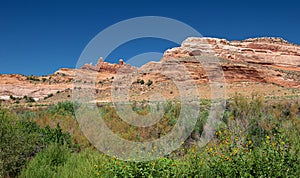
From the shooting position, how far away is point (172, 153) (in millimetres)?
8031

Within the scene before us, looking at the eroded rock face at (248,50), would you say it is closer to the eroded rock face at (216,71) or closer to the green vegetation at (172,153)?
the eroded rock face at (216,71)

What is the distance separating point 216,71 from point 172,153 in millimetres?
37896

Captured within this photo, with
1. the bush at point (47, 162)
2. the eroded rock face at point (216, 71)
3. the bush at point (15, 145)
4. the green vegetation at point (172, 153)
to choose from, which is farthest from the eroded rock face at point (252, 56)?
the bush at point (47, 162)

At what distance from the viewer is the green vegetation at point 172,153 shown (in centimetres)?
542

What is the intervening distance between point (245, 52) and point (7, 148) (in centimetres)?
7265

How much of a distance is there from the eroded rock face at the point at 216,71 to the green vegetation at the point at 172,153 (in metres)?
34.2

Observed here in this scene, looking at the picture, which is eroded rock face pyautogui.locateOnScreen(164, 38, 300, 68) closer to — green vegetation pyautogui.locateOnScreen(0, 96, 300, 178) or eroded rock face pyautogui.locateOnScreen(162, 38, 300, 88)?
eroded rock face pyautogui.locateOnScreen(162, 38, 300, 88)

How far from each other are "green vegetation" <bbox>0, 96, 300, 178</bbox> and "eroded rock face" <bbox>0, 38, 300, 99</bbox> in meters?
34.2

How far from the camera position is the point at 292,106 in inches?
513

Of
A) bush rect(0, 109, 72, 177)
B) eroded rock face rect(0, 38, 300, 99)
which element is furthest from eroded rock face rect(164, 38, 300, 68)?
bush rect(0, 109, 72, 177)

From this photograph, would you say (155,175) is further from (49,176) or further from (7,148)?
(7,148)

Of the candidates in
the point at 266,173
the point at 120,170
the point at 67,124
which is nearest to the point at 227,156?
the point at 266,173

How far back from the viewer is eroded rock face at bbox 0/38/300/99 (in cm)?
5281

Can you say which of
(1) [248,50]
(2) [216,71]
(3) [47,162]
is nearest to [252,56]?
(1) [248,50]
